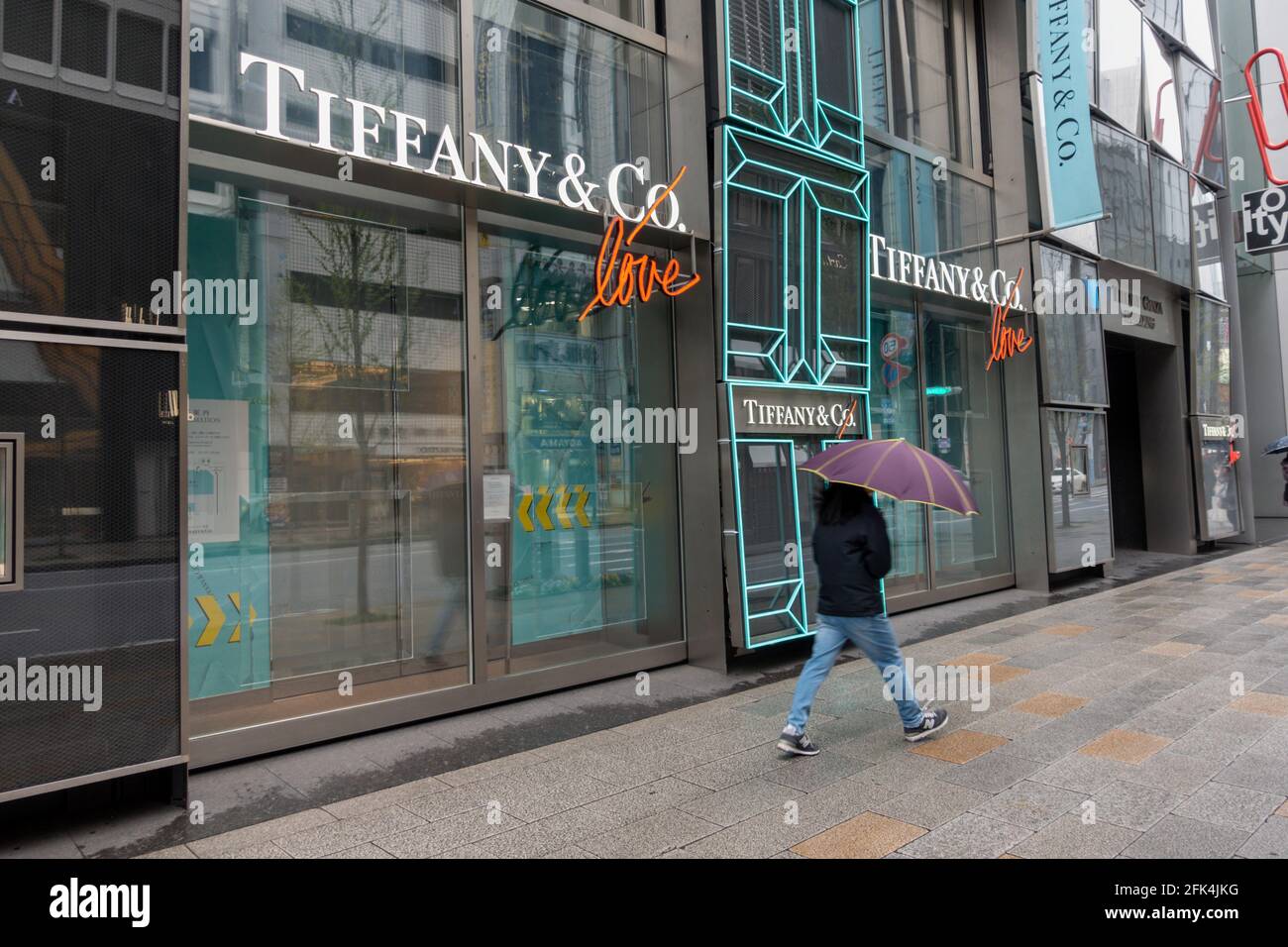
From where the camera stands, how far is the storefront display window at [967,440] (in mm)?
12555

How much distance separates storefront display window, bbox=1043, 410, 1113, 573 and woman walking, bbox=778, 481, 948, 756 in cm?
829

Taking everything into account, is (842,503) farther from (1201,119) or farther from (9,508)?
(1201,119)

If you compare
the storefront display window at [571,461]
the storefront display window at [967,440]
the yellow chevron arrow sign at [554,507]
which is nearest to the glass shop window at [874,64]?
the storefront display window at [967,440]

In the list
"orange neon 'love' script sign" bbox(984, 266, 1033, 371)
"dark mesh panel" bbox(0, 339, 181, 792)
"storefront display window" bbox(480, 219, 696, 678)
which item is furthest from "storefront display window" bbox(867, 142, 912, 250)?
"dark mesh panel" bbox(0, 339, 181, 792)

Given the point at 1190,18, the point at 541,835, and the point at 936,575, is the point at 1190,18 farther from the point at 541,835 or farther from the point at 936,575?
the point at 541,835

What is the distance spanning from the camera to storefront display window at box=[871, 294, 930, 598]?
38.8 ft

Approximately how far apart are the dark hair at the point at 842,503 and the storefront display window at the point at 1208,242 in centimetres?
1622

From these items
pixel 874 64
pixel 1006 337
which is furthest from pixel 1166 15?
pixel 1006 337

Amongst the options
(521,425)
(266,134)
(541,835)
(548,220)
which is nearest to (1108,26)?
(548,220)

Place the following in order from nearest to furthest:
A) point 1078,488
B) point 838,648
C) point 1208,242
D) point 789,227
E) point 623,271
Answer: point 838,648 → point 623,271 → point 789,227 → point 1078,488 → point 1208,242

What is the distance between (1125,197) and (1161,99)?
3425 millimetres

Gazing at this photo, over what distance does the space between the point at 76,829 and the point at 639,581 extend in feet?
17.0

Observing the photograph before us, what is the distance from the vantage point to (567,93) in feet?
26.9
